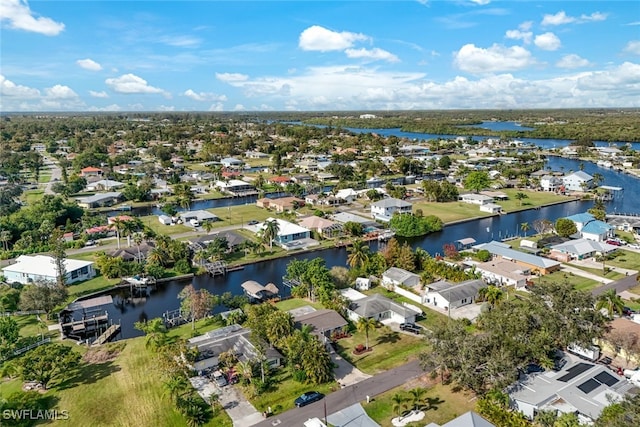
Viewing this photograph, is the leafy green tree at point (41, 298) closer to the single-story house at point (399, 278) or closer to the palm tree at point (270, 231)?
the palm tree at point (270, 231)

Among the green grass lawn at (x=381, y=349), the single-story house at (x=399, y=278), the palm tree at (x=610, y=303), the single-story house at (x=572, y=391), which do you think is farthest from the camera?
the single-story house at (x=399, y=278)

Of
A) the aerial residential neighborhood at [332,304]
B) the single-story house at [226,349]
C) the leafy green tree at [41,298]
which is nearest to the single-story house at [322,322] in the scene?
the aerial residential neighborhood at [332,304]

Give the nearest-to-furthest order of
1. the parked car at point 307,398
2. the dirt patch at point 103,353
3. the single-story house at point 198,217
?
the parked car at point 307,398 → the dirt patch at point 103,353 → the single-story house at point 198,217

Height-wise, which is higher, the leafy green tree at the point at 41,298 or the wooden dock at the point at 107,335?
the leafy green tree at the point at 41,298

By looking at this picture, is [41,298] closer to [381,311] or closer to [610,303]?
[381,311]

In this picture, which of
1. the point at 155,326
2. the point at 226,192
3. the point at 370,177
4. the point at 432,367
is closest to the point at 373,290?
the point at 432,367

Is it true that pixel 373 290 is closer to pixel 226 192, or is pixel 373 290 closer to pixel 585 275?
pixel 585 275

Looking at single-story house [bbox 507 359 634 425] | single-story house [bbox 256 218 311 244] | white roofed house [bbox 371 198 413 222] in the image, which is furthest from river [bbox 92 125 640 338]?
single-story house [bbox 507 359 634 425]

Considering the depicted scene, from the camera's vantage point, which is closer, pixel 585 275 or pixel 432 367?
pixel 432 367
